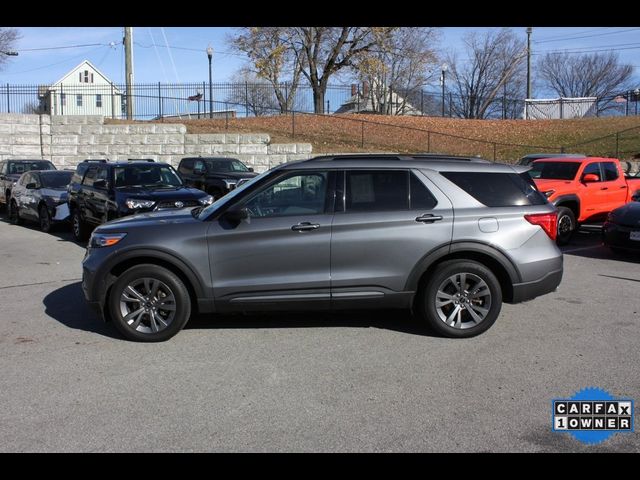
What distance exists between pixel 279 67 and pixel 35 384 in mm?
32989

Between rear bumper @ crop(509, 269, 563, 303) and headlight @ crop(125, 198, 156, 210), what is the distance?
7.21m

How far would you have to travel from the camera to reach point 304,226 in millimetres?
5984

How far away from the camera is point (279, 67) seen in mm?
36062

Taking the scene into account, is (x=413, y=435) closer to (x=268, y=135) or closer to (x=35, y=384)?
(x=35, y=384)

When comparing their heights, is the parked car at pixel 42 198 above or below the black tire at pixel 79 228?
above

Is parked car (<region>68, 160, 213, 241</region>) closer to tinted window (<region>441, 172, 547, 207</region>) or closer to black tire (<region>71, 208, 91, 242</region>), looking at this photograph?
black tire (<region>71, 208, 91, 242</region>)

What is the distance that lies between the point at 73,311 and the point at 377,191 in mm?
3869

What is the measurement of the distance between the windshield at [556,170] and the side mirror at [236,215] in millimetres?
8526

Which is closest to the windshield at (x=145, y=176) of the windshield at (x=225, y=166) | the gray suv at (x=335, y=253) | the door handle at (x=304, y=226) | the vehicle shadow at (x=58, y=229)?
the vehicle shadow at (x=58, y=229)

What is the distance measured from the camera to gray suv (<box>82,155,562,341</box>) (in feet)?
19.6

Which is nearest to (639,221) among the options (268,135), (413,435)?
(413,435)

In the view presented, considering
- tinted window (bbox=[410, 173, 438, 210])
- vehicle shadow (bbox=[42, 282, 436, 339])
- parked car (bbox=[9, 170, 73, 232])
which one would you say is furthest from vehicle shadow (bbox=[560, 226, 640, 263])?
parked car (bbox=[9, 170, 73, 232])

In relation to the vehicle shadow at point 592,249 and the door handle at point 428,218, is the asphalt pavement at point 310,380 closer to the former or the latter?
the door handle at point 428,218

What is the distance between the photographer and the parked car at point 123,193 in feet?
37.2
